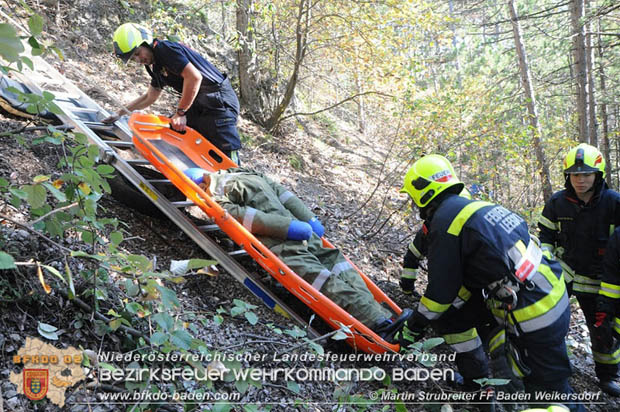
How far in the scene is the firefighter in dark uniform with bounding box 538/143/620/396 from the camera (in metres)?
4.11

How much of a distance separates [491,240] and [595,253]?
207 cm

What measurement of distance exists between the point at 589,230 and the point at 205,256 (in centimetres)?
399

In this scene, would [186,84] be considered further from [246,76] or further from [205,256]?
[246,76]

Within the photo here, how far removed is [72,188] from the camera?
2236mm

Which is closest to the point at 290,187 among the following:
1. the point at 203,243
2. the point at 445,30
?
the point at 203,243

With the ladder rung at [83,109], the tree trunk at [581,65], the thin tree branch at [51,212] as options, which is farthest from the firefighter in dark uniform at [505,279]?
the tree trunk at [581,65]

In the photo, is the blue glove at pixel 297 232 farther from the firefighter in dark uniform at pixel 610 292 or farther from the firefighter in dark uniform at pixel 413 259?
the firefighter in dark uniform at pixel 610 292

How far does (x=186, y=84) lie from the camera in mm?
4582

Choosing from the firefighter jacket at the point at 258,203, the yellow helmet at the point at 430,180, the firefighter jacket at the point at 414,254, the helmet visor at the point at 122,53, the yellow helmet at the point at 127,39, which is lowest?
the firefighter jacket at the point at 414,254

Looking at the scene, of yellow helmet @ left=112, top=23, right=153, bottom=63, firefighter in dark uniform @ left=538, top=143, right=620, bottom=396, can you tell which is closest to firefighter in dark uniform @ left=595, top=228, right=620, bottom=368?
firefighter in dark uniform @ left=538, top=143, right=620, bottom=396

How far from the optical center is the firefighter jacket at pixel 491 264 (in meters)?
2.98

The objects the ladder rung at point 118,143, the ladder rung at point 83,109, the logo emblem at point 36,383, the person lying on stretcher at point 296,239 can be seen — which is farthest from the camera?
the ladder rung at point 83,109

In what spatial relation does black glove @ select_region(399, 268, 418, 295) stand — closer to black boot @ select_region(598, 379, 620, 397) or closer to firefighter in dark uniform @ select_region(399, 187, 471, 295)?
Answer: firefighter in dark uniform @ select_region(399, 187, 471, 295)

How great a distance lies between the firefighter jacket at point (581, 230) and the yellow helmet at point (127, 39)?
4.70 meters
